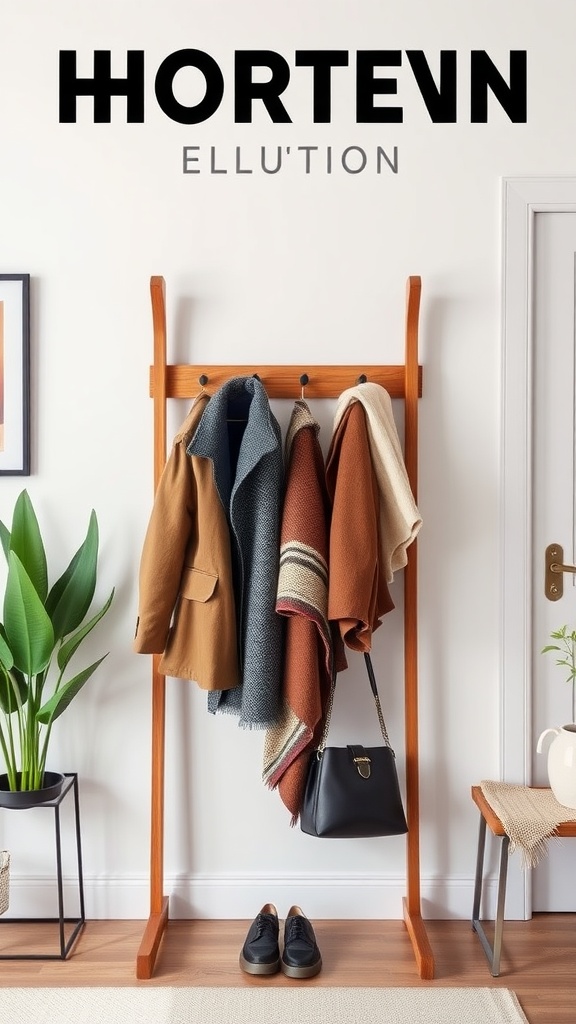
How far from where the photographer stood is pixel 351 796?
1.90 metres

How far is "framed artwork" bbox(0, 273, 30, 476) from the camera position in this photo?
2.16 metres

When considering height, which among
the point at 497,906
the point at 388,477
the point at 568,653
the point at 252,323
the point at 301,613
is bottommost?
the point at 497,906

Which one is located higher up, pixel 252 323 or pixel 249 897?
pixel 252 323

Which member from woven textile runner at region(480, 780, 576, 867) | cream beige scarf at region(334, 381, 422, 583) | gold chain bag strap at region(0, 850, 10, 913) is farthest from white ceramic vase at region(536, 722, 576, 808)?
gold chain bag strap at region(0, 850, 10, 913)

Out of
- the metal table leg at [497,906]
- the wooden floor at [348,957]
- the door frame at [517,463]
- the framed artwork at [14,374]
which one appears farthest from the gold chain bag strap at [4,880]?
the door frame at [517,463]

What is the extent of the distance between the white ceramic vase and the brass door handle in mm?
377

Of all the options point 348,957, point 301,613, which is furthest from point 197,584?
point 348,957

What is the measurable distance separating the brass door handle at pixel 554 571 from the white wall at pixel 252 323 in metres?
0.15

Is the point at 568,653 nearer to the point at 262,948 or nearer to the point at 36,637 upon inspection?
the point at 262,948

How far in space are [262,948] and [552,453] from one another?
1.44 meters

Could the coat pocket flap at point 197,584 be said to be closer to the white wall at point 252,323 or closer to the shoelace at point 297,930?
the white wall at point 252,323

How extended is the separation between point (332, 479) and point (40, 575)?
77 cm

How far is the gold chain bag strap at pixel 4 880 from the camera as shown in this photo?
6.66 ft

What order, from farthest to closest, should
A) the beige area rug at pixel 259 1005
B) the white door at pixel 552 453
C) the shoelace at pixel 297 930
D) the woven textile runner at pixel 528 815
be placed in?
the white door at pixel 552 453 → the shoelace at pixel 297 930 → the woven textile runner at pixel 528 815 → the beige area rug at pixel 259 1005
